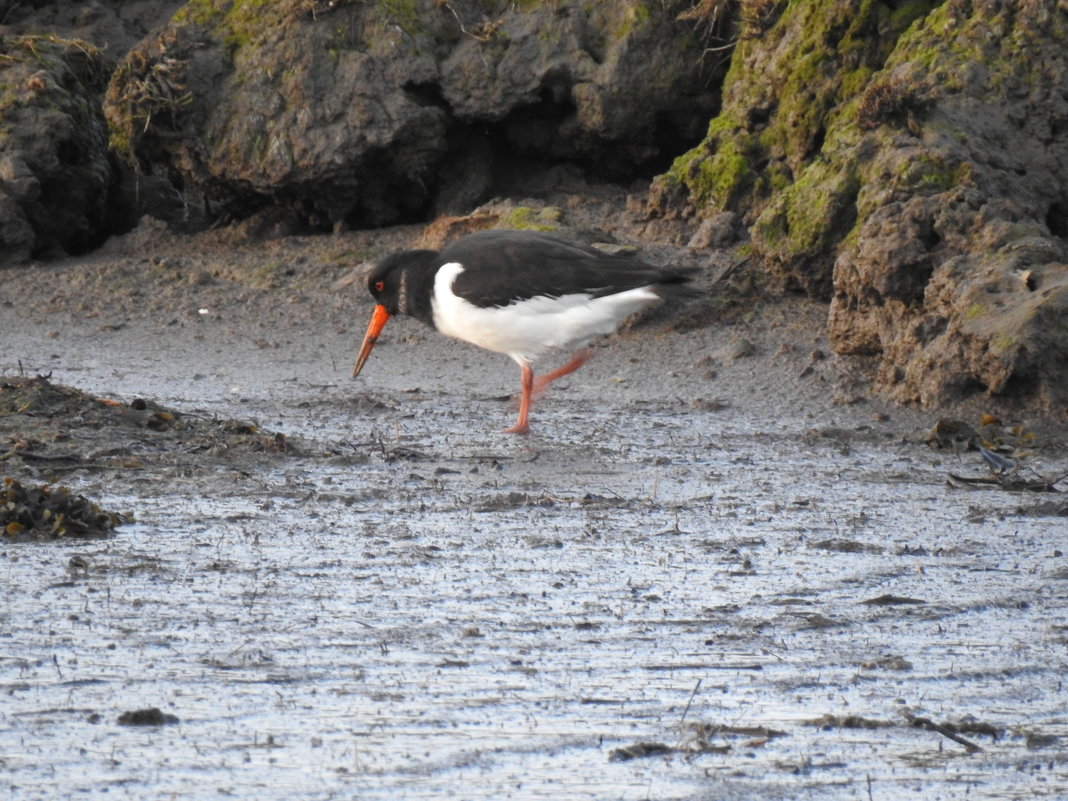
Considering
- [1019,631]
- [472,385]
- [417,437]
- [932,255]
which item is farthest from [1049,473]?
[472,385]

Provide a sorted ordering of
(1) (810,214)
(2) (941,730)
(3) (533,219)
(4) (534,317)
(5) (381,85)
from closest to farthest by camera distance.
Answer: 1. (2) (941,730)
2. (4) (534,317)
3. (1) (810,214)
4. (3) (533,219)
5. (5) (381,85)

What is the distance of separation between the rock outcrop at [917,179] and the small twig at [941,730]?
161 inches

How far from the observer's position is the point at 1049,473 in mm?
6645

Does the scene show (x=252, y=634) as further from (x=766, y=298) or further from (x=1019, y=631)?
(x=766, y=298)

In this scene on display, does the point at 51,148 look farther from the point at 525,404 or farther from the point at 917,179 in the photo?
the point at 917,179

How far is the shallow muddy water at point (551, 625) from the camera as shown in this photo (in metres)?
3.41

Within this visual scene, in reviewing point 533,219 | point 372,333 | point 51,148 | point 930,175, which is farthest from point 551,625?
point 51,148

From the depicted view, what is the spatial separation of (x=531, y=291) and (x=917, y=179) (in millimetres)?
2337

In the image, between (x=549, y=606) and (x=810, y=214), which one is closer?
(x=549, y=606)

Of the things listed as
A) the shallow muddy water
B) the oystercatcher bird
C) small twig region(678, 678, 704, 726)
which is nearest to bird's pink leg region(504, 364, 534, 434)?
the oystercatcher bird

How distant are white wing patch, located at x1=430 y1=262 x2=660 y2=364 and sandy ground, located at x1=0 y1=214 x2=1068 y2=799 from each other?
425mm

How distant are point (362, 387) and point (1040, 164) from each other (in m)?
4.27

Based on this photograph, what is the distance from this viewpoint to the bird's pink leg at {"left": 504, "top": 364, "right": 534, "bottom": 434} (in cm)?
777

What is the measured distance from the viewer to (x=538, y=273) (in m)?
8.05
